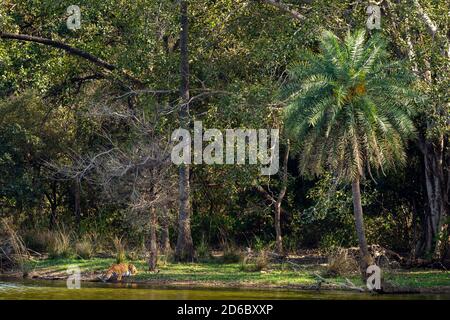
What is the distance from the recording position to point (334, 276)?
91.2 feet

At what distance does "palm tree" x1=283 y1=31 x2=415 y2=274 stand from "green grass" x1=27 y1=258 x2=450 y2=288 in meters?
1.53

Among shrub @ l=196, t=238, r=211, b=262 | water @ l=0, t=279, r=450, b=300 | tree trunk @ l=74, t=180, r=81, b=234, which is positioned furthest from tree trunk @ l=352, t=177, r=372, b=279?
tree trunk @ l=74, t=180, r=81, b=234

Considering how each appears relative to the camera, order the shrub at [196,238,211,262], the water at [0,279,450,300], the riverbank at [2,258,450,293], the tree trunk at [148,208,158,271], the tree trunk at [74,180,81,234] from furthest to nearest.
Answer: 1. the tree trunk at [74,180,81,234]
2. the shrub at [196,238,211,262]
3. the tree trunk at [148,208,158,271]
4. the riverbank at [2,258,450,293]
5. the water at [0,279,450,300]

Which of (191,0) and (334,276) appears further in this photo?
(191,0)

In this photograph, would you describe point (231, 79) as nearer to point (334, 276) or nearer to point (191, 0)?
point (191, 0)

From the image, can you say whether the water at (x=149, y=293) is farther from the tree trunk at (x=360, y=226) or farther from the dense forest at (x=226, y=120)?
the dense forest at (x=226, y=120)

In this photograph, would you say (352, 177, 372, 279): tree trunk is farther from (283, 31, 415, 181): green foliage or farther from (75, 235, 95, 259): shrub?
(75, 235, 95, 259): shrub

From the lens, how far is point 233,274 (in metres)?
28.9

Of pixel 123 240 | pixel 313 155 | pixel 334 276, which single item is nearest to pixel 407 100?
pixel 313 155

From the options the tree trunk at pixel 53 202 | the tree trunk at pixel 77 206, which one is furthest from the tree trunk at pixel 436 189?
the tree trunk at pixel 53 202

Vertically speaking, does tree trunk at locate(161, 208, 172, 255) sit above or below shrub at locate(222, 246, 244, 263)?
above

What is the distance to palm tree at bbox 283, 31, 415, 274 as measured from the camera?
2569 centimetres

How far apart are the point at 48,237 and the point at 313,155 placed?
37.4 feet

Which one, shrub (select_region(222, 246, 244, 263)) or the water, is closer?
the water
